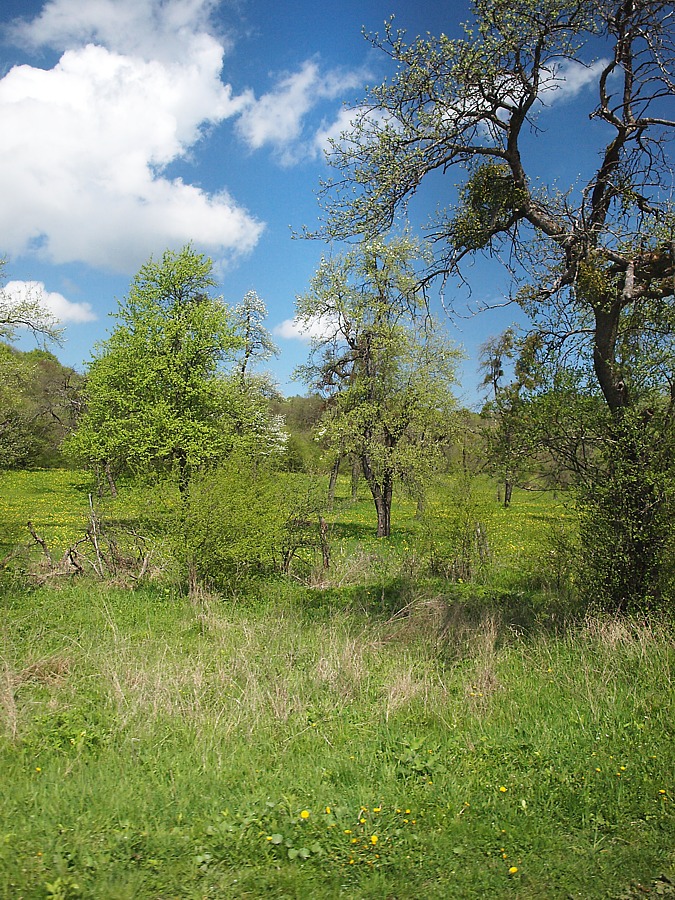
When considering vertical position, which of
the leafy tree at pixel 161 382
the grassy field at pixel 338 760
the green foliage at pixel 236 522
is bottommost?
the grassy field at pixel 338 760

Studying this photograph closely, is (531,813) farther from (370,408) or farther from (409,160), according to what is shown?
(370,408)

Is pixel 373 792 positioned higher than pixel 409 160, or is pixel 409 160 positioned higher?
pixel 409 160

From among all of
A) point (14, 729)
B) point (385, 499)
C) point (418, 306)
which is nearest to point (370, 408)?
point (385, 499)

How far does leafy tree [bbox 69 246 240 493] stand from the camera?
67.5 feet

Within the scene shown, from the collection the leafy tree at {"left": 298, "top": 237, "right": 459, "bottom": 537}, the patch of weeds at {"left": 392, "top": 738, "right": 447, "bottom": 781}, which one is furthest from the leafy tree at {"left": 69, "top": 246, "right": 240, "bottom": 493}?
the patch of weeds at {"left": 392, "top": 738, "right": 447, "bottom": 781}

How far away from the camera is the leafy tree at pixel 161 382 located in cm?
2056

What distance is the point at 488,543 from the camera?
14711mm

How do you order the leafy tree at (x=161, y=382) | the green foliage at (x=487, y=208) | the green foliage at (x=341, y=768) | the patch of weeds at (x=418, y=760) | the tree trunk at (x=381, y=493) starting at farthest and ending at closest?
the tree trunk at (x=381, y=493) → the leafy tree at (x=161, y=382) → the green foliage at (x=487, y=208) → the patch of weeds at (x=418, y=760) → the green foliage at (x=341, y=768)

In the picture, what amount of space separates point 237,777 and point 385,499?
19100 mm

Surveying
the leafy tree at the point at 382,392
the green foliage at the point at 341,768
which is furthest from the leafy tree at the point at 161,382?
the green foliage at the point at 341,768

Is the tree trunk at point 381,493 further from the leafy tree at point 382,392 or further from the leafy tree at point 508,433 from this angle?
the leafy tree at point 508,433

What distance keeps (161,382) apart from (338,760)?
1781cm

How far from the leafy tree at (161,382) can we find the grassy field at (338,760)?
452 inches

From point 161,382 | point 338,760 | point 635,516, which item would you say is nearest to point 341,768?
point 338,760
